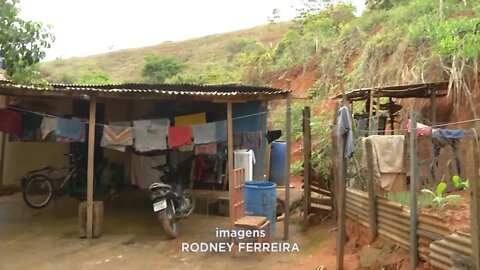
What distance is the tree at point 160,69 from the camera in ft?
103

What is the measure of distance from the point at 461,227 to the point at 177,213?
15.3ft

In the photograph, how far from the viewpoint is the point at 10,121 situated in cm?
905

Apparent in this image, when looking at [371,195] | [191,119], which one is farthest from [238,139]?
[371,195]

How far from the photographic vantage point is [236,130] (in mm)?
11305

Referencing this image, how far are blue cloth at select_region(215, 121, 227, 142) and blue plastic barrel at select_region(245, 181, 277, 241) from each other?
1.43 meters

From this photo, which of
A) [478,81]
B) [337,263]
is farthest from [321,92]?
[337,263]

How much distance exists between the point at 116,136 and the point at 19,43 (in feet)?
11.4

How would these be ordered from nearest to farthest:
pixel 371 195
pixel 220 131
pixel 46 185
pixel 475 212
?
pixel 475 212 < pixel 371 195 < pixel 220 131 < pixel 46 185

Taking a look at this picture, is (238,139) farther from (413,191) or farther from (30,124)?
(413,191)

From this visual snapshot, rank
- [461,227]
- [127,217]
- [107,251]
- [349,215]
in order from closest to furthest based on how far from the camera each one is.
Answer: [461,227], [107,251], [349,215], [127,217]

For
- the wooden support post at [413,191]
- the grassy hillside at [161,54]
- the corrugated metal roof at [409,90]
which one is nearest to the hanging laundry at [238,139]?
the corrugated metal roof at [409,90]

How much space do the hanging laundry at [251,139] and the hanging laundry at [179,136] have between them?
2178mm

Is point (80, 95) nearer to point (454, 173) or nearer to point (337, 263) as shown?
point (337, 263)

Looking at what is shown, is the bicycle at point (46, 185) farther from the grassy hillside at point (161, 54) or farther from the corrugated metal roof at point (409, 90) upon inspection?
the grassy hillside at point (161, 54)
